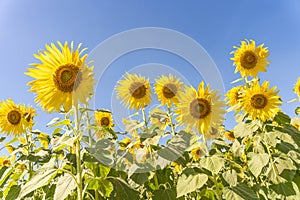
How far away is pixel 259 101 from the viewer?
516cm

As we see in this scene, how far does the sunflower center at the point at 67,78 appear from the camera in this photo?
3206 millimetres

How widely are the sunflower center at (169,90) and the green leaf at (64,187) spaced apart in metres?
2.87

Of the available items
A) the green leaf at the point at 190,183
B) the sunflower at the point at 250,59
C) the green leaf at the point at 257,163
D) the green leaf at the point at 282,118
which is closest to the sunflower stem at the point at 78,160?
the green leaf at the point at 190,183

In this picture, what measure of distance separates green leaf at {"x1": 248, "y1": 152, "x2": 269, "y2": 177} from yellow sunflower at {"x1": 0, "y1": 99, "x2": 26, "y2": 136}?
3663mm

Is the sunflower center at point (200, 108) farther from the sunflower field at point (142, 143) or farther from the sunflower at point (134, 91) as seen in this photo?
the sunflower at point (134, 91)

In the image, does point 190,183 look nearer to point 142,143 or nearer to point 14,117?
point 142,143

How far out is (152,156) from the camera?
3881 millimetres

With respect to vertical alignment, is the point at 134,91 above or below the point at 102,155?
above

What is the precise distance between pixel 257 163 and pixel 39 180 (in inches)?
103

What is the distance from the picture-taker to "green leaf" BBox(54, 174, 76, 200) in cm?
249

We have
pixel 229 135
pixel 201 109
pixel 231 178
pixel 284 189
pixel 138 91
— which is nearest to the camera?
pixel 231 178

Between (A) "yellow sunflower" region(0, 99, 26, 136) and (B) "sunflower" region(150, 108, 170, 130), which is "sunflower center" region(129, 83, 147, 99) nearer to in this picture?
(B) "sunflower" region(150, 108, 170, 130)

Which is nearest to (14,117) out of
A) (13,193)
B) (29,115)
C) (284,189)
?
(29,115)

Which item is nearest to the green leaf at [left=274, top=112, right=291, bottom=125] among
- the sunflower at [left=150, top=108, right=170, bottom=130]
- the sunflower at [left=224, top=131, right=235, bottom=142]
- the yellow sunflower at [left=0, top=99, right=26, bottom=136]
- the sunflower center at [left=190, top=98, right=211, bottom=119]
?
the sunflower center at [left=190, top=98, right=211, bottom=119]
